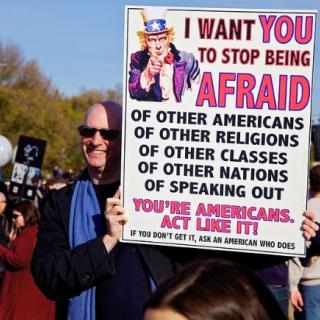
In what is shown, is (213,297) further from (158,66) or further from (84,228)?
(84,228)

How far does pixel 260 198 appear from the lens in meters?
3.25

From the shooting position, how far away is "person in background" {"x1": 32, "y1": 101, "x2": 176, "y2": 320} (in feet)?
11.0

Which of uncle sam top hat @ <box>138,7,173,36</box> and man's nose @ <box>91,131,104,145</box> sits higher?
uncle sam top hat @ <box>138,7,173,36</box>

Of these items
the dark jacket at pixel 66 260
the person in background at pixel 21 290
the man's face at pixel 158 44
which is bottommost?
the person in background at pixel 21 290

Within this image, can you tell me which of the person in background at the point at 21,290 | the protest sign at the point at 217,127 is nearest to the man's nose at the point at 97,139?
the protest sign at the point at 217,127

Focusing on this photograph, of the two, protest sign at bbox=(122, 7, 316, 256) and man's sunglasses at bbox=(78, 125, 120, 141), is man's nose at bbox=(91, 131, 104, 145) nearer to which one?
man's sunglasses at bbox=(78, 125, 120, 141)

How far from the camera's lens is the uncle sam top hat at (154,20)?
3.33 m

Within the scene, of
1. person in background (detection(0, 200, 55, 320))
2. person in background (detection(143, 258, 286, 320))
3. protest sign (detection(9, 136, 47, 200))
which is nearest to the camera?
person in background (detection(143, 258, 286, 320))

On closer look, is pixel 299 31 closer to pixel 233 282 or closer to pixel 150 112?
pixel 150 112

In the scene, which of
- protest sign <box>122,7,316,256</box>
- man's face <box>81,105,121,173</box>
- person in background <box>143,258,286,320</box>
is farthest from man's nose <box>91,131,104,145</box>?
person in background <box>143,258,286,320</box>

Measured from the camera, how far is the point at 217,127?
3.29 m

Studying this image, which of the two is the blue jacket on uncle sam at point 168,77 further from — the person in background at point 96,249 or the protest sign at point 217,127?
the person in background at point 96,249

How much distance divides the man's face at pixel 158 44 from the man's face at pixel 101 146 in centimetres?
39

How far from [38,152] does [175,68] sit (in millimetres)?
11848
